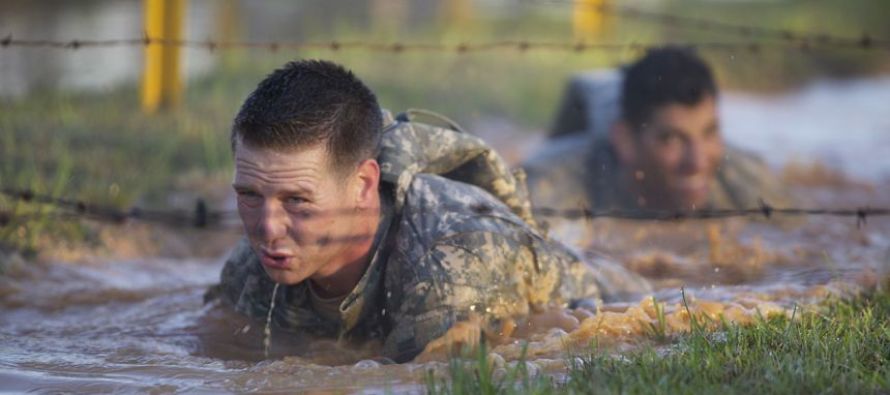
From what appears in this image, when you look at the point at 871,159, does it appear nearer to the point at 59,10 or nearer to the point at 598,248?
the point at 598,248

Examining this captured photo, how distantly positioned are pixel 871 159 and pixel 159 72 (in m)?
5.50

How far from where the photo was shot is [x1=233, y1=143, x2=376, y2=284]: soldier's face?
190 inches

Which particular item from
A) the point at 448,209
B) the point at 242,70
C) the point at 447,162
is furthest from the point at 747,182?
the point at 242,70

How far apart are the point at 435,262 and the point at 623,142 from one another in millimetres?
3571

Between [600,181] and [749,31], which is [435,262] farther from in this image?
[749,31]

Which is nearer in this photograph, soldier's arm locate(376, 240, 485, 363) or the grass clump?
the grass clump

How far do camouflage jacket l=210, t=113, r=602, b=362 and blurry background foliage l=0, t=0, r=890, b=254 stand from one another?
191 centimetres

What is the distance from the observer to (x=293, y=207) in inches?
192

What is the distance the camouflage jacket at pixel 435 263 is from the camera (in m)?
4.87

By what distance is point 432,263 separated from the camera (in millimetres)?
4891

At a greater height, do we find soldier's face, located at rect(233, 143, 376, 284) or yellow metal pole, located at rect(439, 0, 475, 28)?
yellow metal pole, located at rect(439, 0, 475, 28)

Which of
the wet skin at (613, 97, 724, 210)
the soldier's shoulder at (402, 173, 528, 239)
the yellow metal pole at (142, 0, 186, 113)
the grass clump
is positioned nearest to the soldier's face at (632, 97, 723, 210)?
the wet skin at (613, 97, 724, 210)

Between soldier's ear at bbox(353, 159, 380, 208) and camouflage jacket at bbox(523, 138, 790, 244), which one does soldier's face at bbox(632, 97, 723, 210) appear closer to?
camouflage jacket at bbox(523, 138, 790, 244)

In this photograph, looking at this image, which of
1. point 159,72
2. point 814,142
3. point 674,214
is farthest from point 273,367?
point 814,142
